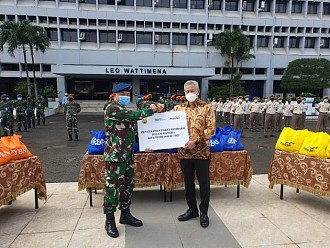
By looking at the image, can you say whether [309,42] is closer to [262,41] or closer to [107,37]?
[262,41]

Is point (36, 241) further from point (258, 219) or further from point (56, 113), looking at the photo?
point (56, 113)

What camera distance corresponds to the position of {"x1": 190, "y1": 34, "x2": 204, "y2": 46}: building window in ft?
101

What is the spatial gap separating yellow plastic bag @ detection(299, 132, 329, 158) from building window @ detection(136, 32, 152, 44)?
92.6 ft

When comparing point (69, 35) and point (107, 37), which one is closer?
point (69, 35)

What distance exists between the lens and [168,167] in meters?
4.03

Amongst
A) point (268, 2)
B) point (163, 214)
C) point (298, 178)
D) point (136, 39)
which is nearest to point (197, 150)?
point (163, 214)

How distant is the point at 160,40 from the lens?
1195 inches

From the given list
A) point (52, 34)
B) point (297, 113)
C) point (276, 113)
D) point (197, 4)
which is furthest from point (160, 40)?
point (297, 113)

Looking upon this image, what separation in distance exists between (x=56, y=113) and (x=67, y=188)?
21.5 meters

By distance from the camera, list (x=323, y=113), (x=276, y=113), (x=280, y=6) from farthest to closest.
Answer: (x=280, y=6)
(x=276, y=113)
(x=323, y=113)

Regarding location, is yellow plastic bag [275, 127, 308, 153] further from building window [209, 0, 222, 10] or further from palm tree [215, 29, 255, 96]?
building window [209, 0, 222, 10]

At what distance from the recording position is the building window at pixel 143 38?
29875 mm

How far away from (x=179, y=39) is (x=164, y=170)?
2901 cm

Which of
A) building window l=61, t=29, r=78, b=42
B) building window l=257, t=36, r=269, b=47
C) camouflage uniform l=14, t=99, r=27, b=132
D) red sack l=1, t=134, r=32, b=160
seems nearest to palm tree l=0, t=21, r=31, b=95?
building window l=61, t=29, r=78, b=42
